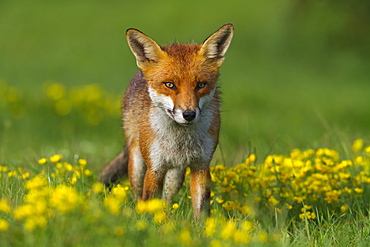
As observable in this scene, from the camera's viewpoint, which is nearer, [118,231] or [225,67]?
[118,231]

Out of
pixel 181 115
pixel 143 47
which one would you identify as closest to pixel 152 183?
pixel 181 115

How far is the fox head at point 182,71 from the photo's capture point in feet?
16.4

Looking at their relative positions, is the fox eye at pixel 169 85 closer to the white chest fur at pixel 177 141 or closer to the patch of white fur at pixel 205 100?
the patch of white fur at pixel 205 100

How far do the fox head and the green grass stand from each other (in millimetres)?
861

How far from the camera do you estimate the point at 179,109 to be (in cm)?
496

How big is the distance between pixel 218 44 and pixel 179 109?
911mm

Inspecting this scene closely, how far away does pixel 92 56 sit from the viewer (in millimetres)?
26672

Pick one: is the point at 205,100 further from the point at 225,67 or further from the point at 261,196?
the point at 225,67

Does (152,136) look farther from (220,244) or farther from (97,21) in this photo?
(97,21)

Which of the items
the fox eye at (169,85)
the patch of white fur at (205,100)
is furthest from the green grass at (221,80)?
the fox eye at (169,85)

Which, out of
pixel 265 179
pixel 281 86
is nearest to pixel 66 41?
pixel 281 86

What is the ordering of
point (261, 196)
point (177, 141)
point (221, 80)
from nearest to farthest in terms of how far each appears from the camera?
1. point (177, 141)
2. point (261, 196)
3. point (221, 80)

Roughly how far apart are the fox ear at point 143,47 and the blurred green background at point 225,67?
8.84ft

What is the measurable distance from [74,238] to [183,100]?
1758 mm
